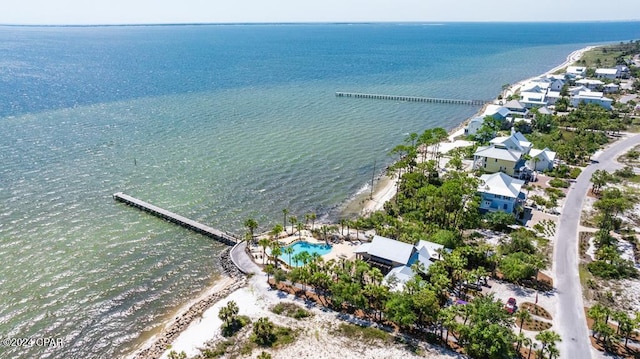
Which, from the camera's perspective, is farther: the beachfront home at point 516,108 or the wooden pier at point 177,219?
the beachfront home at point 516,108

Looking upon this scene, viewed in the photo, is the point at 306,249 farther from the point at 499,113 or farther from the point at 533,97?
the point at 533,97

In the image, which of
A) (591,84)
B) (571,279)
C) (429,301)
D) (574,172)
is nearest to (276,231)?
(429,301)

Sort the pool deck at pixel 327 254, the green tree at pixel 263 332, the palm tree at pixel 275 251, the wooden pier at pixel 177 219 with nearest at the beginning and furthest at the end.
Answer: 1. the green tree at pixel 263 332
2. the palm tree at pixel 275 251
3. the pool deck at pixel 327 254
4. the wooden pier at pixel 177 219

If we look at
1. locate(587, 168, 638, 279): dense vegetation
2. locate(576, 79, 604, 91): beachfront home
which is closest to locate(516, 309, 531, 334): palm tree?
locate(587, 168, 638, 279): dense vegetation

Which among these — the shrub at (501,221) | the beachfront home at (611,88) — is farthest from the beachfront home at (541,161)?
the beachfront home at (611,88)

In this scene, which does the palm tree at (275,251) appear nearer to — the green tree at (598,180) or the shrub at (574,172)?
the green tree at (598,180)

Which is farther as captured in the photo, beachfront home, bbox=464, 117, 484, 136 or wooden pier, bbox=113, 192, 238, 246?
beachfront home, bbox=464, 117, 484, 136

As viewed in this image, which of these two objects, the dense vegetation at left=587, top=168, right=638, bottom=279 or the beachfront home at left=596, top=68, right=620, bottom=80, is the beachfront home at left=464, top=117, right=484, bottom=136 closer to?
the dense vegetation at left=587, top=168, right=638, bottom=279

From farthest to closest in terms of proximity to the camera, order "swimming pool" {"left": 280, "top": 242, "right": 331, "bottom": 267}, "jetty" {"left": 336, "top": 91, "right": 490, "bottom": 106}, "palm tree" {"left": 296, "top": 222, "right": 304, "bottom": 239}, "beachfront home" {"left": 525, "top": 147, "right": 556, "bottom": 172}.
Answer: "jetty" {"left": 336, "top": 91, "right": 490, "bottom": 106}, "beachfront home" {"left": 525, "top": 147, "right": 556, "bottom": 172}, "palm tree" {"left": 296, "top": 222, "right": 304, "bottom": 239}, "swimming pool" {"left": 280, "top": 242, "right": 331, "bottom": 267}

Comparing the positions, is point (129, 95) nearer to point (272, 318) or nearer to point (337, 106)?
point (337, 106)
